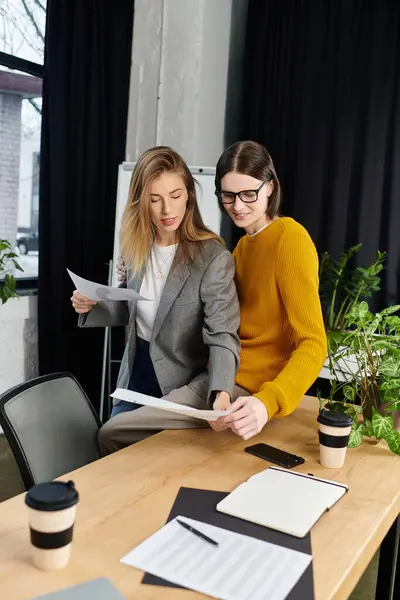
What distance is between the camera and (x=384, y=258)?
362 cm

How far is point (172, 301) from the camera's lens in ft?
5.65

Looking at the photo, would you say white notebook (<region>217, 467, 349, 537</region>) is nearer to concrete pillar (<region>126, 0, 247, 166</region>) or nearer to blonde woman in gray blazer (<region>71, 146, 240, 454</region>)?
blonde woman in gray blazer (<region>71, 146, 240, 454</region>)

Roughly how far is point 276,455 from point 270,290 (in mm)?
479

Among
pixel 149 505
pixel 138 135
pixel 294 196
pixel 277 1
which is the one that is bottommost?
pixel 149 505

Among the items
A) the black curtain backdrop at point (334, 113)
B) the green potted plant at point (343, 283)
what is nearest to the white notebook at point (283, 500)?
the green potted plant at point (343, 283)

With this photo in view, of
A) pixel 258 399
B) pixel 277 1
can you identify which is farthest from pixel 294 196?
pixel 258 399

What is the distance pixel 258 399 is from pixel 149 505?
1.36ft

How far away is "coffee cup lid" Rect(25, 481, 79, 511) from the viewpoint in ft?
2.88

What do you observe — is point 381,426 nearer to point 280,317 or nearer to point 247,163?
point 280,317

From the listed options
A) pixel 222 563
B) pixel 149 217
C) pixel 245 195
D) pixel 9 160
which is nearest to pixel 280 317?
pixel 245 195

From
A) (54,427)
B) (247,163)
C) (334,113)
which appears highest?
(334,113)

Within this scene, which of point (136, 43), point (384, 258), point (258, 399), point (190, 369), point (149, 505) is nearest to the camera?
point (149, 505)

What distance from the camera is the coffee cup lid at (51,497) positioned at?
877 millimetres

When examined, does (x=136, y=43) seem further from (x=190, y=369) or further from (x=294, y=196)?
(x=190, y=369)
